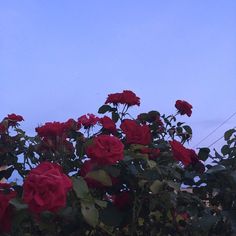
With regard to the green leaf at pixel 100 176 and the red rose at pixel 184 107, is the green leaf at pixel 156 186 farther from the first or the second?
the red rose at pixel 184 107

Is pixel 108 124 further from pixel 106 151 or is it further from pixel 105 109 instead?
pixel 106 151

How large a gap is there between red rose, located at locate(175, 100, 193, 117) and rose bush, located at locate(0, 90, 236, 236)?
307 millimetres

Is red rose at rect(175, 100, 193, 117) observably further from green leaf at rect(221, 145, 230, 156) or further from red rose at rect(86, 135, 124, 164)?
red rose at rect(86, 135, 124, 164)

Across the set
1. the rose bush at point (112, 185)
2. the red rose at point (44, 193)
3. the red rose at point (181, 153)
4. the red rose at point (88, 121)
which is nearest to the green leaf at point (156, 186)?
the rose bush at point (112, 185)

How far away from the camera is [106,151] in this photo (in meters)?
1.67

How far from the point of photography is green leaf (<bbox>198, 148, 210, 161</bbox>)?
7.14 ft

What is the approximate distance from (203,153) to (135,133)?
0.34 meters

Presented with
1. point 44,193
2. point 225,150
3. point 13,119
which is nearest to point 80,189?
point 44,193

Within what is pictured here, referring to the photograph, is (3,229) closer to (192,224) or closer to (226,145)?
(192,224)

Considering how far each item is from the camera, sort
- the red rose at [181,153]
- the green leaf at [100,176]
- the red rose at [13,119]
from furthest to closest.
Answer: the red rose at [13,119], the red rose at [181,153], the green leaf at [100,176]

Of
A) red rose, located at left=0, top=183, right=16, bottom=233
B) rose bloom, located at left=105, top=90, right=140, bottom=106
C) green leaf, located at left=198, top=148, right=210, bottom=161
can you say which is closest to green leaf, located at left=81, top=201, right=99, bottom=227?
red rose, located at left=0, top=183, right=16, bottom=233

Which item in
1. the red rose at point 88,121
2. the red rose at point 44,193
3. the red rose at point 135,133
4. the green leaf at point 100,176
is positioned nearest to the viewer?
the red rose at point 44,193

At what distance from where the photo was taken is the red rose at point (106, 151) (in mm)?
1662

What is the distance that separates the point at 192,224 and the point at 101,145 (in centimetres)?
45
